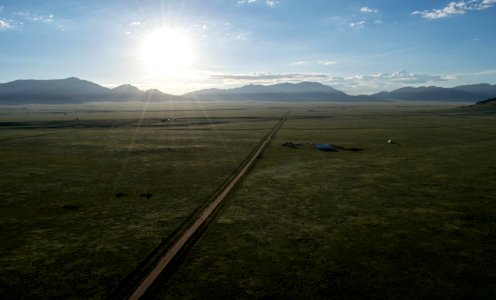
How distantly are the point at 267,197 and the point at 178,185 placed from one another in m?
6.65

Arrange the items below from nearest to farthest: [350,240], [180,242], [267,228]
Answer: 1. [180,242]
2. [350,240]
3. [267,228]

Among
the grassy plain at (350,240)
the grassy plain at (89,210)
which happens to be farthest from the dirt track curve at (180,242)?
the grassy plain at (89,210)

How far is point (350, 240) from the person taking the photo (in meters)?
14.2

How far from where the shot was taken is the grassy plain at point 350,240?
425 inches

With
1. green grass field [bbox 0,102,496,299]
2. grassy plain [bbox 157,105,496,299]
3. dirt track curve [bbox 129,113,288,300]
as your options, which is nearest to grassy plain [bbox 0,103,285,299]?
green grass field [bbox 0,102,496,299]

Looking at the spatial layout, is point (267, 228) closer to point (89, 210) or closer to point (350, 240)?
point (350, 240)

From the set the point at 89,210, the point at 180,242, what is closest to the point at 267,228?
the point at 180,242

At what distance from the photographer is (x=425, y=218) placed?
16734mm

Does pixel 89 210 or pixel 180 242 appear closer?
pixel 180 242

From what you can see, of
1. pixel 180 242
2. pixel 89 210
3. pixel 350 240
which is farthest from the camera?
pixel 89 210

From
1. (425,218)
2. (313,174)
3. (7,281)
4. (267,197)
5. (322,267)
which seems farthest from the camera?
(313,174)

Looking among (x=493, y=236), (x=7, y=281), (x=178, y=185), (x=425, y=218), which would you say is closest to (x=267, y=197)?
(x=178, y=185)

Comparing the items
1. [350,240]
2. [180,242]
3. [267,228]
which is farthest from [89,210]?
[350,240]

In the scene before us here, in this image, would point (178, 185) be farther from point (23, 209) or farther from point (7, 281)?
point (7, 281)
